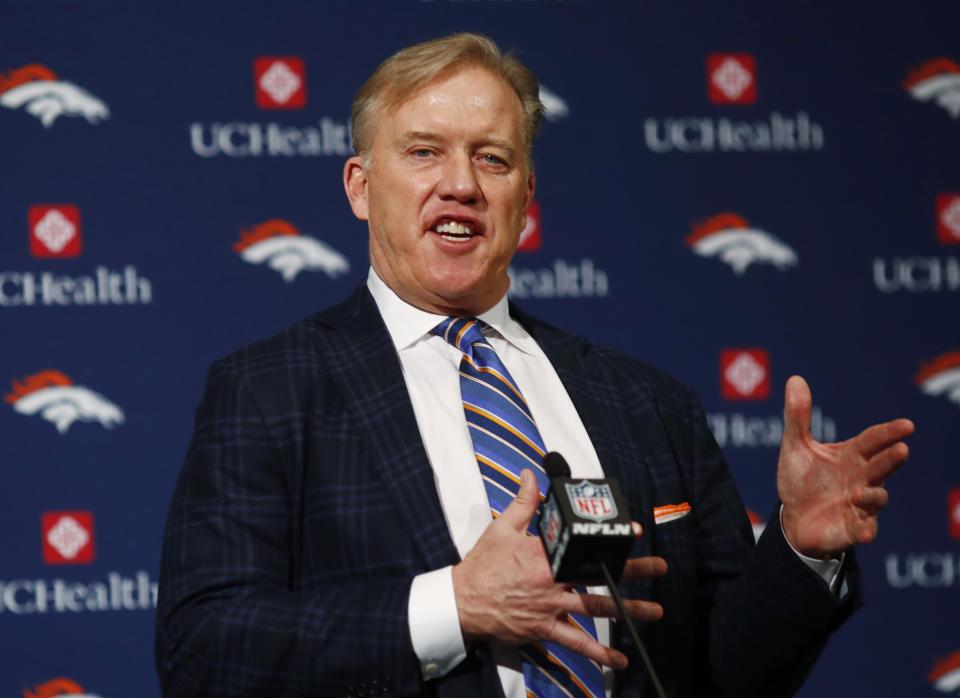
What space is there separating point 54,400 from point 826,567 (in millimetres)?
1902

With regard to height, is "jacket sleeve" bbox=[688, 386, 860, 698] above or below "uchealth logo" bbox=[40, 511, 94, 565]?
below

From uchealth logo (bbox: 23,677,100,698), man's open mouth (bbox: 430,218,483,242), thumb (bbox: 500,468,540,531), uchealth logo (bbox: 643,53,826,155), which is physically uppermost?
uchealth logo (bbox: 643,53,826,155)

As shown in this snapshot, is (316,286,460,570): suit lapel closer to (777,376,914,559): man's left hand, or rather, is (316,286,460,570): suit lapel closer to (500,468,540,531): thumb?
(500,468,540,531): thumb

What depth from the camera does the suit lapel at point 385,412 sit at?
161cm

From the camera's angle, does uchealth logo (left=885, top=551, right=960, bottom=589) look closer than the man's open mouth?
No

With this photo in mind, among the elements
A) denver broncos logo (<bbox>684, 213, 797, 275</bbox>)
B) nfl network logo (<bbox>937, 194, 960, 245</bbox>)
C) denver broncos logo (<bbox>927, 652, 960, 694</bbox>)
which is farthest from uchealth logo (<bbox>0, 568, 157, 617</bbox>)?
nfl network logo (<bbox>937, 194, 960, 245</bbox>)

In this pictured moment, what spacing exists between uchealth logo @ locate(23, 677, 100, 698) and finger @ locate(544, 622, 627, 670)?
1717 mm

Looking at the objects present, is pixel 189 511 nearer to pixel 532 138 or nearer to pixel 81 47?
pixel 532 138

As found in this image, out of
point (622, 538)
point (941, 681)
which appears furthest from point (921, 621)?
point (622, 538)

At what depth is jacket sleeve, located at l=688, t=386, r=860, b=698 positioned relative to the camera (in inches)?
64.7

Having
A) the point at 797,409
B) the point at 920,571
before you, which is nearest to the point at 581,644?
the point at 797,409

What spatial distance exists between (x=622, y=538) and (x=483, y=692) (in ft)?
1.26

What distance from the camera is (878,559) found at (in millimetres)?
3061

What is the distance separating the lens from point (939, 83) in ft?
10.4
